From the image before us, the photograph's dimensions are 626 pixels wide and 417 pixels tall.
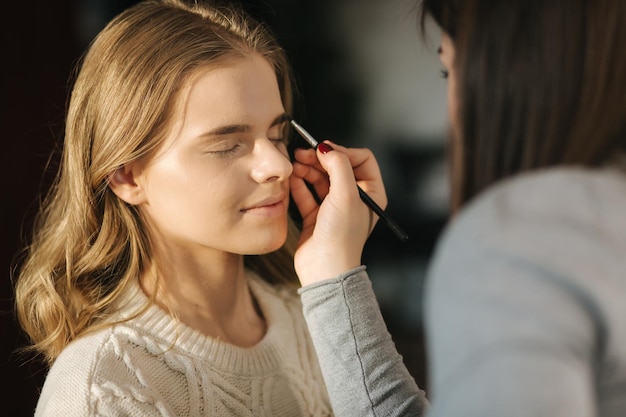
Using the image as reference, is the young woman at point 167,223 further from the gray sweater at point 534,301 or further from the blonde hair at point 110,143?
the gray sweater at point 534,301

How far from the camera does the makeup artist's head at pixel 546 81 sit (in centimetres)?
64

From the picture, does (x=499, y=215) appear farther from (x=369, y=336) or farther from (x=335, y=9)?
(x=335, y=9)

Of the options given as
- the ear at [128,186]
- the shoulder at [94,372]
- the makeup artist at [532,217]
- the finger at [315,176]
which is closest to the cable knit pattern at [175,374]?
the shoulder at [94,372]

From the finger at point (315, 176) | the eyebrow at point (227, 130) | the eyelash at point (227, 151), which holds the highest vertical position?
the eyebrow at point (227, 130)

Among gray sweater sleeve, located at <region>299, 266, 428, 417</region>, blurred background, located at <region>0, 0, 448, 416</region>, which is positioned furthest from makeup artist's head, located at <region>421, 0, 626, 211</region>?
blurred background, located at <region>0, 0, 448, 416</region>

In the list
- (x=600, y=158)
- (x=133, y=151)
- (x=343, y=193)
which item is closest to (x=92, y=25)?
(x=133, y=151)

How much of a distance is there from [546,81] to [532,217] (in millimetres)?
147

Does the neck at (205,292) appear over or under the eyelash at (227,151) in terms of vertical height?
under

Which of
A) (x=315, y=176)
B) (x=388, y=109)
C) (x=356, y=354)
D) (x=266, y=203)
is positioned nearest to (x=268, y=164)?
(x=266, y=203)

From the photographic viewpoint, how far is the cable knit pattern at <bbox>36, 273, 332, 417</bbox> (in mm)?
940

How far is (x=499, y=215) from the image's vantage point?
0.59m

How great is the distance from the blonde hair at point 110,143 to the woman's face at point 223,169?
0.12ft

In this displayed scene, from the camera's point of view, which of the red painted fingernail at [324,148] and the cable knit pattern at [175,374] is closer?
the cable knit pattern at [175,374]

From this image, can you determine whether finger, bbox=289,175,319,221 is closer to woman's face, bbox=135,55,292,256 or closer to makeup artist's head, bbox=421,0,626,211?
woman's face, bbox=135,55,292,256
